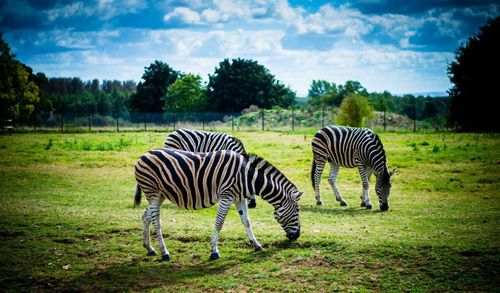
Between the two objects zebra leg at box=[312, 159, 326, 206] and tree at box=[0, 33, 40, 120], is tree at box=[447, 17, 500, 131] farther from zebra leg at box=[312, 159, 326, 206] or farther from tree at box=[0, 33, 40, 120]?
tree at box=[0, 33, 40, 120]

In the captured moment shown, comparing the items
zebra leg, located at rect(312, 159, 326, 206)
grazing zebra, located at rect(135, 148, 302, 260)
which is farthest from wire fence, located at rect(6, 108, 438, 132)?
grazing zebra, located at rect(135, 148, 302, 260)

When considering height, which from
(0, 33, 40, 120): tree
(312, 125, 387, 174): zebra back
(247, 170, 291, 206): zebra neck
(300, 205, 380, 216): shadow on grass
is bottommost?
(300, 205, 380, 216): shadow on grass

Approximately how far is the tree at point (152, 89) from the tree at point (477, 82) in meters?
44.5

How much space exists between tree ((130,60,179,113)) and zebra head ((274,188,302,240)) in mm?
66796

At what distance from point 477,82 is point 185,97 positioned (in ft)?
131

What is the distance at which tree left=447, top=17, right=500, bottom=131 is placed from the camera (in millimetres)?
42500

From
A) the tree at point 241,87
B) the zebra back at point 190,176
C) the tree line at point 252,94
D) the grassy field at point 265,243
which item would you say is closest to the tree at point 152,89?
the tree line at point 252,94

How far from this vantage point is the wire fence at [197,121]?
4825 centimetres

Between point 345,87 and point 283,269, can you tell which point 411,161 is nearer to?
point 283,269

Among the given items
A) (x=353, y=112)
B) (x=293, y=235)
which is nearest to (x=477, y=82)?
(x=353, y=112)

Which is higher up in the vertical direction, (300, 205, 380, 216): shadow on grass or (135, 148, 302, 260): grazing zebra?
(135, 148, 302, 260): grazing zebra

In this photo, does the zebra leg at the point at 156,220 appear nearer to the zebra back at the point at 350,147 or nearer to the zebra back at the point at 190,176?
the zebra back at the point at 190,176

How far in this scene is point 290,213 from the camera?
967cm

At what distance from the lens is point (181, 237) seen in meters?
10.7
